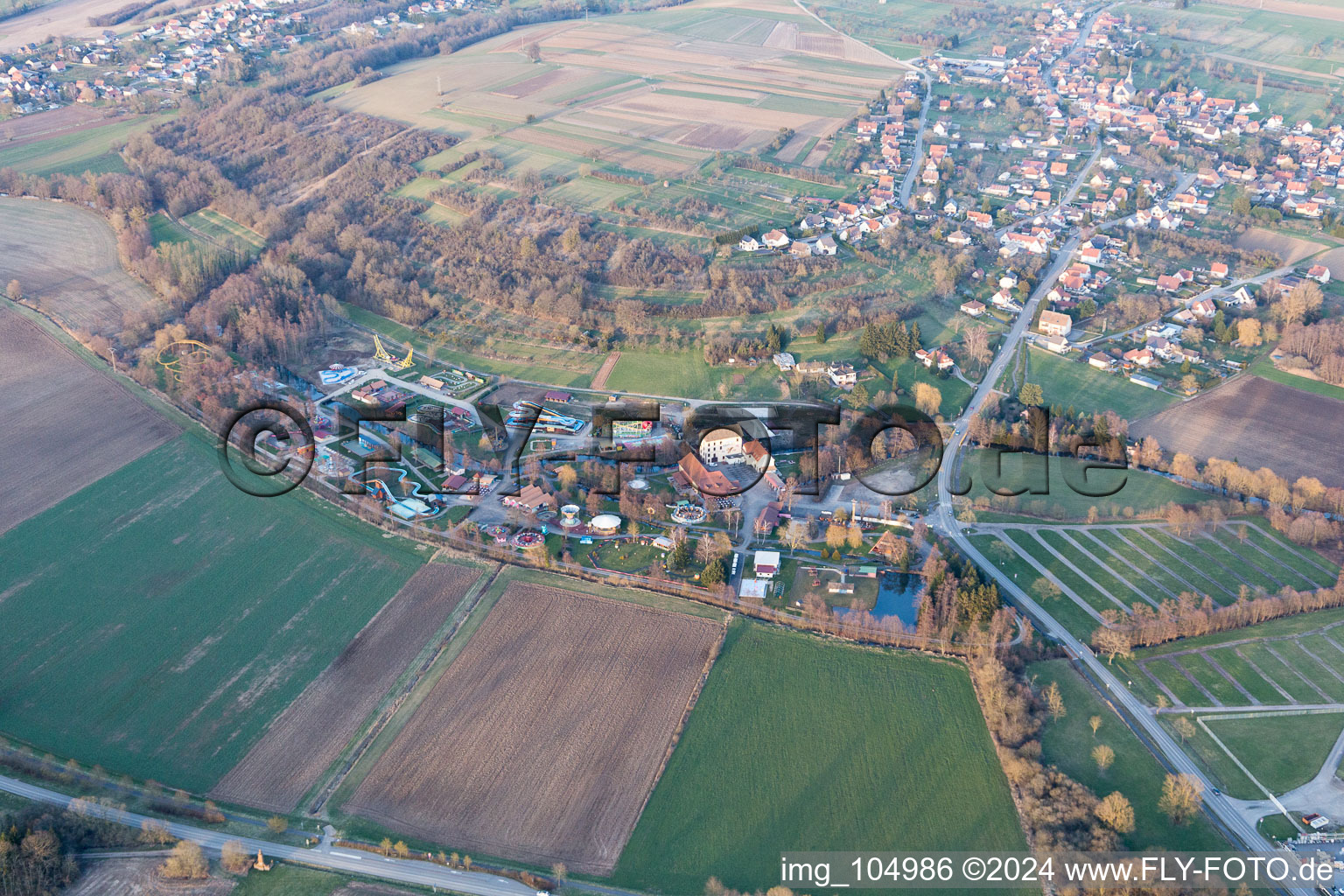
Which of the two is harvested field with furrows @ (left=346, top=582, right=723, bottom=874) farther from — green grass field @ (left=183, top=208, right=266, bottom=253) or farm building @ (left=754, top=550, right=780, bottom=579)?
green grass field @ (left=183, top=208, right=266, bottom=253)

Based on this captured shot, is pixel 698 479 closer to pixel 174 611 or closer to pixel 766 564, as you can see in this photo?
pixel 766 564

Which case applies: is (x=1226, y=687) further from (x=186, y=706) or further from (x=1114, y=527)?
(x=186, y=706)

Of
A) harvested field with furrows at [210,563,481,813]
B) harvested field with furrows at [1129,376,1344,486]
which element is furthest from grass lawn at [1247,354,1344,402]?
harvested field with furrows at [210,563,481,813]

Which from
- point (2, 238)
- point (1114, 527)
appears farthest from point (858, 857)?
point (2, 238)

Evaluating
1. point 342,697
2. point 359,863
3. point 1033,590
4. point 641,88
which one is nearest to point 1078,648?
point 1033,590

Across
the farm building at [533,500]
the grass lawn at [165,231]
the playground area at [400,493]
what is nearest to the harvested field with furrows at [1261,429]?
the farm building at [533,500]
